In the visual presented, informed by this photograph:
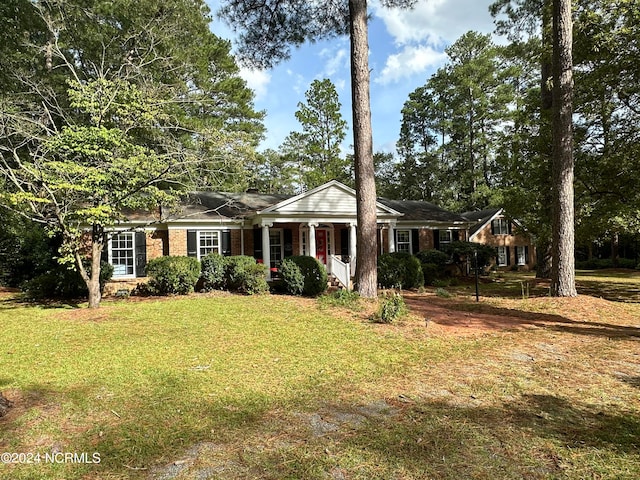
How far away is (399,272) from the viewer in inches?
534

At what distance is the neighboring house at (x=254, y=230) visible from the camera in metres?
14.2

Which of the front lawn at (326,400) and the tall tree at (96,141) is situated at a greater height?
the tall tree at (96,141)

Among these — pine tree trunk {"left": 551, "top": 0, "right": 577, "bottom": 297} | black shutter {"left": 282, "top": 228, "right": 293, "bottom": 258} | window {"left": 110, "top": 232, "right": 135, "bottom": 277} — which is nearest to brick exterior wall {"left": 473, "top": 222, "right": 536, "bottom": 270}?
black shutter {"left": 282, "top": 228, "right": 293, "bottom": 258}

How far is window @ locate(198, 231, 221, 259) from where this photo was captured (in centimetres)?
1502

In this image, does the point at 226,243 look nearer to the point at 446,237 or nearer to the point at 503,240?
the point at 446,237

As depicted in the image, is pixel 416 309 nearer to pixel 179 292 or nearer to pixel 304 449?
pixel 304 449

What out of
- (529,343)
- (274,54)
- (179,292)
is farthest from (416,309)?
(274,54)

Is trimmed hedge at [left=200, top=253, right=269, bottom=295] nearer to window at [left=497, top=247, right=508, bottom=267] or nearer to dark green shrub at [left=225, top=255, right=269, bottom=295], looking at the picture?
dark green shrub at [left=225, top=255, right=269, bottom=295]

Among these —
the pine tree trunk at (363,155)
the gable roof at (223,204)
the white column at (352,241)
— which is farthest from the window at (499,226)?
the pine tree trunk at (363,155)

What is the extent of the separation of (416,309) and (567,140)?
589cm

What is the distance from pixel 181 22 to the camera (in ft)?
49.5

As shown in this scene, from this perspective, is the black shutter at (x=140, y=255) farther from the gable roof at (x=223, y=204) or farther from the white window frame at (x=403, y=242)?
the white window frame at (x=403, y=242)

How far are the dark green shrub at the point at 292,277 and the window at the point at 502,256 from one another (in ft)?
55.8

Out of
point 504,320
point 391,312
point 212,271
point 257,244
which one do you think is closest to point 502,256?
point 257,244
